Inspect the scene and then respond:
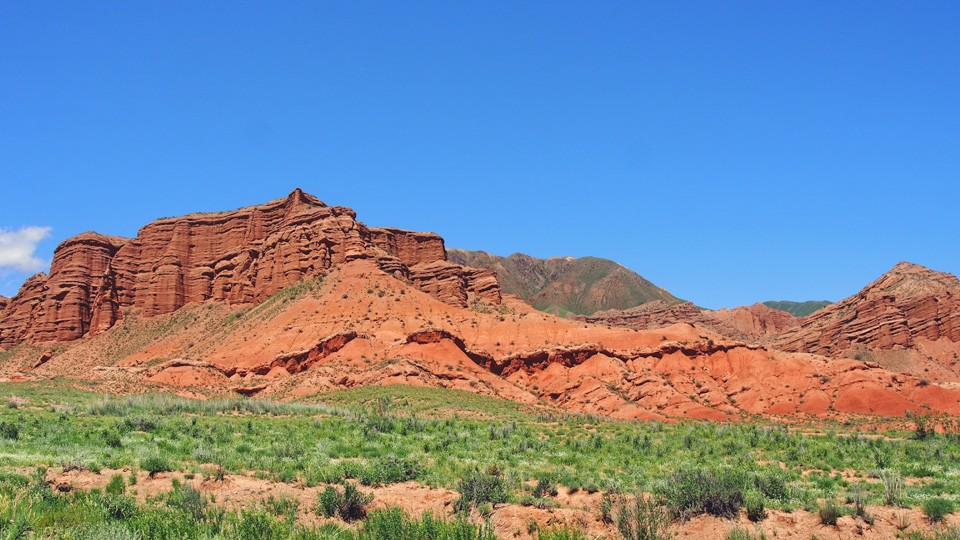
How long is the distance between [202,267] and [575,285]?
367ft

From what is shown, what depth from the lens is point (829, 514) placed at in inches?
510

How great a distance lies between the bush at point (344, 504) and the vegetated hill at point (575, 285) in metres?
138

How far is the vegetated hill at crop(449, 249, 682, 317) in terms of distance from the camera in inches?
6447

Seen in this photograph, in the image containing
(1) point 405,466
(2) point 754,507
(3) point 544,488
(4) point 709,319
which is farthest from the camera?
(4) point 709,319

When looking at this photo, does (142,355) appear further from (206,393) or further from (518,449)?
(518,449)

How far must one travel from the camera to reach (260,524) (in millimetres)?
9961

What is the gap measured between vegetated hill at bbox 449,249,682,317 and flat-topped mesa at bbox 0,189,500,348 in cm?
7663

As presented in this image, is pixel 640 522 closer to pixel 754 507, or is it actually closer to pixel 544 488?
pixel 754 507

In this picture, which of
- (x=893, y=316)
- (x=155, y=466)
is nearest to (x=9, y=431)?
(x=155, y=466)

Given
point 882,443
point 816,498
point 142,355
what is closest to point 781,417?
point 882,443

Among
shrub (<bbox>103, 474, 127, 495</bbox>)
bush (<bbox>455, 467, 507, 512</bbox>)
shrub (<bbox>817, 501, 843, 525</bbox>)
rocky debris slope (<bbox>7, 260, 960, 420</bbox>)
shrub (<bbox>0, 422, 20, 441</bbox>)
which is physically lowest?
shrub (<bbox>817, 501, 843, 525</bbox>)

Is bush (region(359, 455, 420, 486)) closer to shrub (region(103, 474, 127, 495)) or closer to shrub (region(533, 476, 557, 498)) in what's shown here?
shrub (region(533, 476, 557, 498))

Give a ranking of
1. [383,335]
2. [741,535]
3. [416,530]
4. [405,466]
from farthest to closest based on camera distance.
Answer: [383,335] → [405,466] → [741,535] → [416,530]

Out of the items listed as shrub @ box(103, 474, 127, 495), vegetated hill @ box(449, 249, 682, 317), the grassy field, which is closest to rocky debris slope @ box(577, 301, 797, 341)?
vegetated hill @ box(449, 249, 682, 317)
